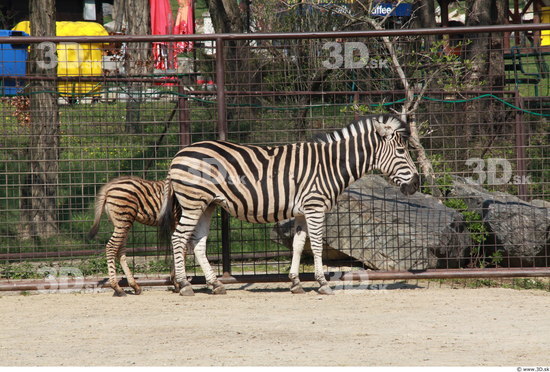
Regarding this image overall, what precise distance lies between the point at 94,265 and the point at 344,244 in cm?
306

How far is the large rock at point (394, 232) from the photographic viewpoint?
9.09 meters

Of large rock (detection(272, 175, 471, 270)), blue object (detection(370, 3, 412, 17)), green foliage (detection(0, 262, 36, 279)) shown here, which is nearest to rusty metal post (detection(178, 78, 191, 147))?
large rock (detection(272, 175, 471, 270))

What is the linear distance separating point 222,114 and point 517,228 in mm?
3701

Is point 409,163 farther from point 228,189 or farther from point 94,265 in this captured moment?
point 94,265

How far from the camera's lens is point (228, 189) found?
8219 millimetres

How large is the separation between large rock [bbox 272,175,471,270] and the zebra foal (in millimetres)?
1983

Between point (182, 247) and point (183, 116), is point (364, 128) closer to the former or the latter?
point (182, 247)

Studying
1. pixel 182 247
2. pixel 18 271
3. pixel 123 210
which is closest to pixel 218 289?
pixel 182 247

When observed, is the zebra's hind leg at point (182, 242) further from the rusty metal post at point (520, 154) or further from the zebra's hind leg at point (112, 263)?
the rusty metal post at point (520, 154)

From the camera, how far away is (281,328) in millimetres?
6430

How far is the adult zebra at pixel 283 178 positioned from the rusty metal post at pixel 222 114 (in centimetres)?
24

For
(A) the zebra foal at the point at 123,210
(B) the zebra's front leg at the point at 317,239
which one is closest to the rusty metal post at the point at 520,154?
(B) the zebra's front leg at the point at 317,239

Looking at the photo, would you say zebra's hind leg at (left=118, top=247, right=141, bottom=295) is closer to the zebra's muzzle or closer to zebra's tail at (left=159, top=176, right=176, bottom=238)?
zebra's tail at (left=159, top=176, right=176, bottom=238)
